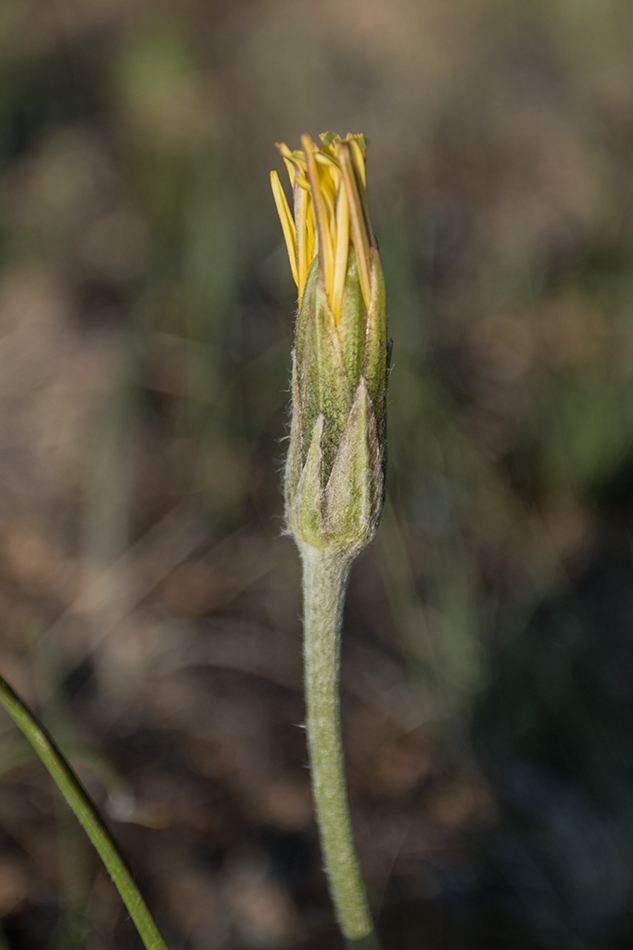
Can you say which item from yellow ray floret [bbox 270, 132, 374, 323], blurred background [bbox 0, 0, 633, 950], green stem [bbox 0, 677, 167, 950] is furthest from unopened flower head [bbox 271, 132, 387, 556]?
blurred background [bbox 0, 0, 633, 950]

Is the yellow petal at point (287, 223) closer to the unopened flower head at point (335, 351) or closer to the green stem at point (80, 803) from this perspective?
the unopened flower head at point (335, 351)

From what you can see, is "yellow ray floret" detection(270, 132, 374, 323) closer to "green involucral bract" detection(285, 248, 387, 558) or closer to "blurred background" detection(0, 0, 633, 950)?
"green involucral bract" detection(285, 248, 387, 558)

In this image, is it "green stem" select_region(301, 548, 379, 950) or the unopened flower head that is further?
"green stem" select_region(301, 548, 379, 950)

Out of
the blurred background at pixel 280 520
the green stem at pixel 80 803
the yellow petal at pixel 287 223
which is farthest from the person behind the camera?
the blurred background at pixel 280 520

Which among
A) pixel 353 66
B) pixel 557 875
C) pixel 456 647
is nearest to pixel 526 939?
pixel 557 875

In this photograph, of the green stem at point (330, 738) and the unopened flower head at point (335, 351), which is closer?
the unopened flower head at point (335, 351)

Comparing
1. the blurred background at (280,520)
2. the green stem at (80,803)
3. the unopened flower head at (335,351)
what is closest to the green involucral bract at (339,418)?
the unopened flower head at (335,351)
